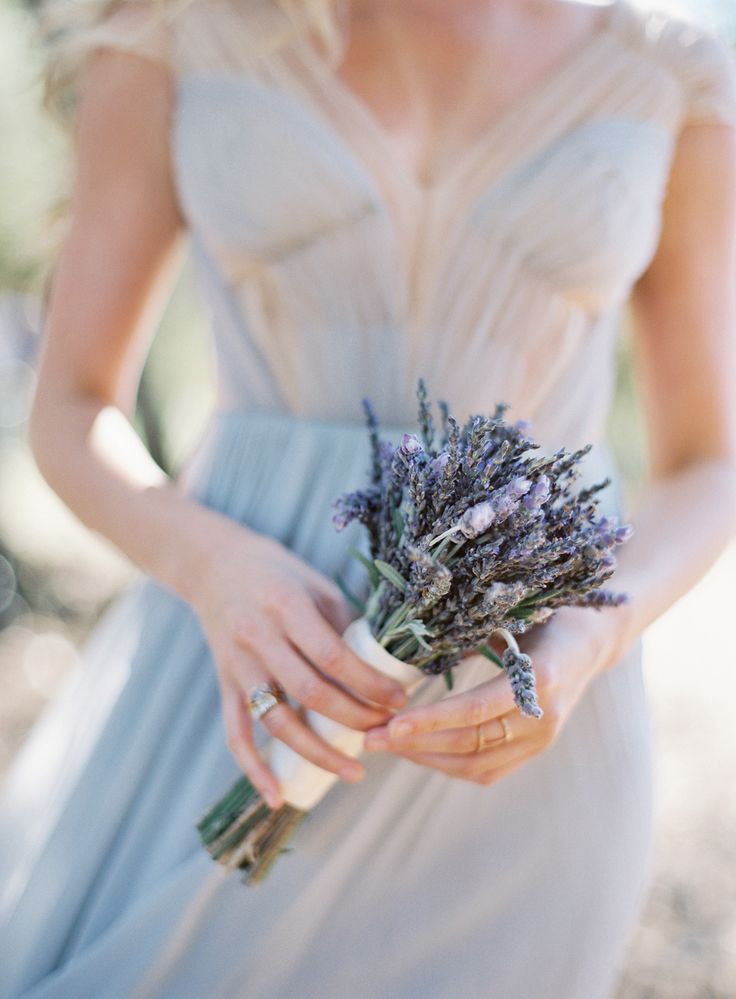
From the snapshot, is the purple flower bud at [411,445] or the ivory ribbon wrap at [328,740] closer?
the purple flower bud at [411,445]

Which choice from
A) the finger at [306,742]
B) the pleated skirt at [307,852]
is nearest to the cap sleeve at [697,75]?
the pleated skirt at [307,852]

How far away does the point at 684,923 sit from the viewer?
335 centimetres

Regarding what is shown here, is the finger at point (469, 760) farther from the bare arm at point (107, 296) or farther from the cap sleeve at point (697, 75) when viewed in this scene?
the cap sleeve at point (697, 75)

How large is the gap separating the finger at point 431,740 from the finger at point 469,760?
0.02 m

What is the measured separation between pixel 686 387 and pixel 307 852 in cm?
94

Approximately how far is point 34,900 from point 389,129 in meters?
1.26

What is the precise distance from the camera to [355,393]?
1456mm

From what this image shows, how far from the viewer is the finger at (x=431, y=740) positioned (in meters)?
1.02

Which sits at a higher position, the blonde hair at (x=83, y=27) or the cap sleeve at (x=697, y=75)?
the blonde hair at (x=83, y=27)

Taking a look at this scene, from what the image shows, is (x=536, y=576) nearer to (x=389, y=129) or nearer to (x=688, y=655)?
(x=389, y=129)

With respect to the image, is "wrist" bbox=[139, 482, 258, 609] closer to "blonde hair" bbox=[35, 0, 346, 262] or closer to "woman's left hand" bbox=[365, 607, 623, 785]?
"woman's left hand" bbox=[365, 607, 623, 785]

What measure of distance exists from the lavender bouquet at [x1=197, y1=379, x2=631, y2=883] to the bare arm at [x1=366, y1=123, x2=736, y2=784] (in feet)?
0.93

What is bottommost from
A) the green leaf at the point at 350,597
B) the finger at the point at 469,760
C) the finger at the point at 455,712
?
the finger at the point at 469,760

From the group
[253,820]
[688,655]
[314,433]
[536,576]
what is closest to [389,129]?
[314,433]
